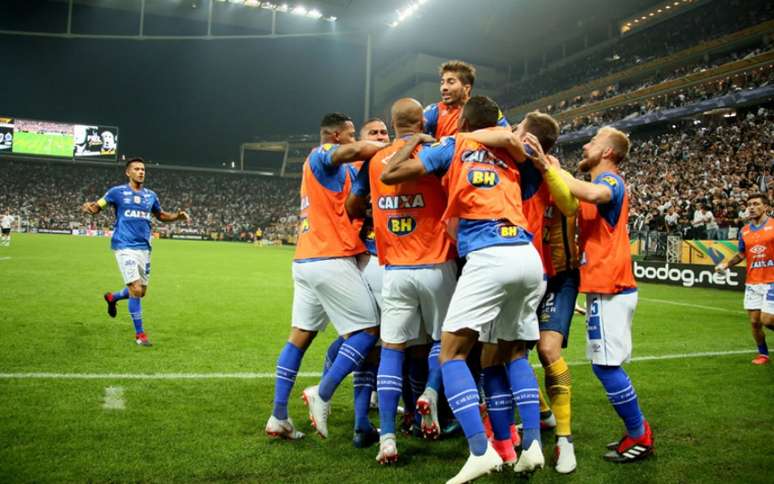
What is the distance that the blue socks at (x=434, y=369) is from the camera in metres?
4.27

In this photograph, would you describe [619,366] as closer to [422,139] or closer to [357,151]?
[422,139]

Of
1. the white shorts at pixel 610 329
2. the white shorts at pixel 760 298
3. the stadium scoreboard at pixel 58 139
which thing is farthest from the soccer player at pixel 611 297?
the stadium scoreboard at pixel 58 139

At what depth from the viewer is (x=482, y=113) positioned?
12.5ft

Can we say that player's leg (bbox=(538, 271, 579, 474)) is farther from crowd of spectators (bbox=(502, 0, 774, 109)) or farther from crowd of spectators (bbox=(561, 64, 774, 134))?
crowd of spectators (bbox=(502, 0, 774, 109))

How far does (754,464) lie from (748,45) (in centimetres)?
3882

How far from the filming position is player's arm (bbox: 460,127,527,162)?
11.6 feet

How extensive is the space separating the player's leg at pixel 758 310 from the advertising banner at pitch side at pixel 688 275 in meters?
9.54

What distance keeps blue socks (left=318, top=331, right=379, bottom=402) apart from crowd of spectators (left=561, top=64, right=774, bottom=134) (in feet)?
109

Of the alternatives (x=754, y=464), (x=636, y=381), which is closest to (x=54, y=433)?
(x=754, y=464)

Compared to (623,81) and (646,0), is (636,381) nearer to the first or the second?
(623,81)

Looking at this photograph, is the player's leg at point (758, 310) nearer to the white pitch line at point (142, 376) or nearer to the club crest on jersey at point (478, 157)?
the club crest on jersey at point (478, 157)

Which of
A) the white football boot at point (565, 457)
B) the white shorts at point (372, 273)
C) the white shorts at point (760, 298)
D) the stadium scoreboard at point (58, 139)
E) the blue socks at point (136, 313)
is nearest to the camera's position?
the white football boot at point (565, 457)

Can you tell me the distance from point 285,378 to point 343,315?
0.70 meters

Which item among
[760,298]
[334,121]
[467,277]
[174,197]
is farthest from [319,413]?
[174,197]
